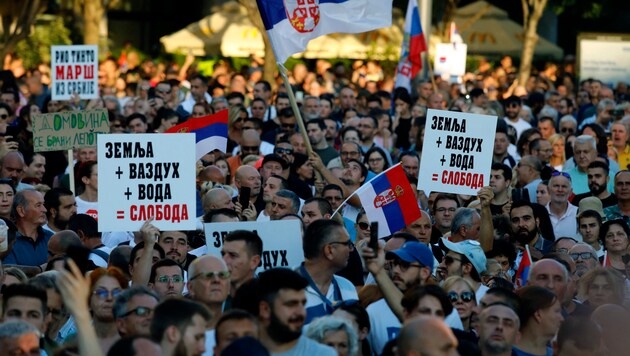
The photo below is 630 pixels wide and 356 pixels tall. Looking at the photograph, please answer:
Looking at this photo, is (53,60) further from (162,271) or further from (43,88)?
(162,271)

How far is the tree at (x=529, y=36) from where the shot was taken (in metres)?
34.8

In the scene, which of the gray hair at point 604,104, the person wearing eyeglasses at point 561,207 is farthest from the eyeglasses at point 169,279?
the gray hair at point 604,104

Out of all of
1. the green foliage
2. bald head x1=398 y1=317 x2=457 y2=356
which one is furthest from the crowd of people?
the green foliage

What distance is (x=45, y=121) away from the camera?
15.1 meters

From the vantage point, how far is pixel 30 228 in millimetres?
12461

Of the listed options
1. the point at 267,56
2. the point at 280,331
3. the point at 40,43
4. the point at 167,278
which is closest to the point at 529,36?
the point at 267,56

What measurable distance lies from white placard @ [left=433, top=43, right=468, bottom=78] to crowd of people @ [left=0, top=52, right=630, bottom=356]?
301 cm

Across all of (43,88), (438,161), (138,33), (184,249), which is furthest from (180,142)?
(138,33)

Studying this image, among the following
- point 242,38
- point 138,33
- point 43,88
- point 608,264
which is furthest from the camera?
point 138,33

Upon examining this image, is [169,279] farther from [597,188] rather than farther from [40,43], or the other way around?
[40,43]

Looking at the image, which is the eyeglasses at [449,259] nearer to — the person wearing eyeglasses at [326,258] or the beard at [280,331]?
the person wearing eyeglasses at [326,258]

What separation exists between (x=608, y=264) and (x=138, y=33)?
32.0 m

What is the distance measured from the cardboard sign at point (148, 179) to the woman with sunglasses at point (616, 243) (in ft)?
11.0

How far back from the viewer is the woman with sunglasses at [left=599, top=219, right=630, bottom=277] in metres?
12.5
